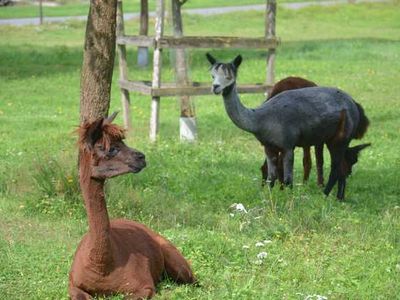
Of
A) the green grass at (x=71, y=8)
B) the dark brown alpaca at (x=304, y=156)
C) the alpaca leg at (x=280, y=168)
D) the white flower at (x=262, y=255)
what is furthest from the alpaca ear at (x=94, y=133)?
the green grass at (x=71, y=8)

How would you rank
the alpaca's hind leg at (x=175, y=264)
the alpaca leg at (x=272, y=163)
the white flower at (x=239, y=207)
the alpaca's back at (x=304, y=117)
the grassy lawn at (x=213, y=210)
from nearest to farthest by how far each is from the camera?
1. the alpaca's hind leg at (x=175, y=264)
2. the grassy lawn at (x=213, y=210)
3. the white flower at (x=239, y=207)
4. the alpaca's back at (x=304, y=117)
5. the alpaca leg at (x=272, y=163)

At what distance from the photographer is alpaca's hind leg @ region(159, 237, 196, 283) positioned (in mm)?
6895

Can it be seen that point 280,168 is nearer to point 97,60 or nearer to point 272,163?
point 272,163

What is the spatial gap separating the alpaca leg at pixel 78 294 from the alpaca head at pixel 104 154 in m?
0.82

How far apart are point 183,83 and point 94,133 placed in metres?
8.83

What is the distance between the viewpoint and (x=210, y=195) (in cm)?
1027

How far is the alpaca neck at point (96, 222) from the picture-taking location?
6.21 meters

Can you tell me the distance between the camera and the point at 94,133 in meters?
6.19

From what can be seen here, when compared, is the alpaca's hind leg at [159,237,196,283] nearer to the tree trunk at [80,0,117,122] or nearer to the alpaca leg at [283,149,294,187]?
the tree trunk at [80,0,117,122]

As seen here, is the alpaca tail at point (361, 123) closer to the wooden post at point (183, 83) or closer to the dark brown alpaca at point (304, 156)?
the dark brown alpaca at point (304, 156)

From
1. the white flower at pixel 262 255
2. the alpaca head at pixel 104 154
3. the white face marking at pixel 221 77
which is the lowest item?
the white flower at pixel 262 255

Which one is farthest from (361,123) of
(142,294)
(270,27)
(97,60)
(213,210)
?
(142,294)

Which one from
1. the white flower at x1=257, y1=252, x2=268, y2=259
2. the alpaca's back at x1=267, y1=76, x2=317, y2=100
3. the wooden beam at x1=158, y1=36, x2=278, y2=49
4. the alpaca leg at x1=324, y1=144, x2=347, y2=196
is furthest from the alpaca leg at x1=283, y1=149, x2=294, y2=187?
the wooden beam at x1=158, y1=36, x2=278, y2=49

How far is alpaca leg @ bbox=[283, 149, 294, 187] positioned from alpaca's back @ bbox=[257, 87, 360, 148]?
3.4 inches
